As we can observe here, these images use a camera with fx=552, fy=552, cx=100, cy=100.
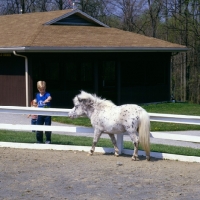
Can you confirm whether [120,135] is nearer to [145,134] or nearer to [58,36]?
[145,134]

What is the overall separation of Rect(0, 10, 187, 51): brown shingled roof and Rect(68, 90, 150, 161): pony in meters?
10.3

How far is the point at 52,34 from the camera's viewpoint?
909 inches

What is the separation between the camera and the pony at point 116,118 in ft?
32.1

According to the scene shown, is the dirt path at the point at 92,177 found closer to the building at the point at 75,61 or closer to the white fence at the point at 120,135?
the white fence at the point at 120,135

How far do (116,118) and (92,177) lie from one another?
5.59ft

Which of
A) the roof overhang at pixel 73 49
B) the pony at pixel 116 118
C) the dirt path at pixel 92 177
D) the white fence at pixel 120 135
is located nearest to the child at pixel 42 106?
the white fence at pixel 120 135

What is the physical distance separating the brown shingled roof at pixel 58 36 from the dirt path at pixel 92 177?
35.7 ft

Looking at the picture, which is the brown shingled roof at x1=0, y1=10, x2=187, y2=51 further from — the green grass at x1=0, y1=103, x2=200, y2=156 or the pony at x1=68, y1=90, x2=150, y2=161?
the pony at x1=68, y1=90, x2=150, y2=161

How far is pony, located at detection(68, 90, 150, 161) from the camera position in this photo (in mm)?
9773

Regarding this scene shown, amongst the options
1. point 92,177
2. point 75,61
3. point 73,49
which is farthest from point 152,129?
point 92,177

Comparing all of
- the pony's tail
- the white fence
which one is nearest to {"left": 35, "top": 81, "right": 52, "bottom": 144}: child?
the white fence

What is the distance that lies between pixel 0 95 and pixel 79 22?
604 cm

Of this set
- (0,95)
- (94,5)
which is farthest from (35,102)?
(94,5)

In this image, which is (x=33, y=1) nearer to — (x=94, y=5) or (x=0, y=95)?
(x=94, y=5)
